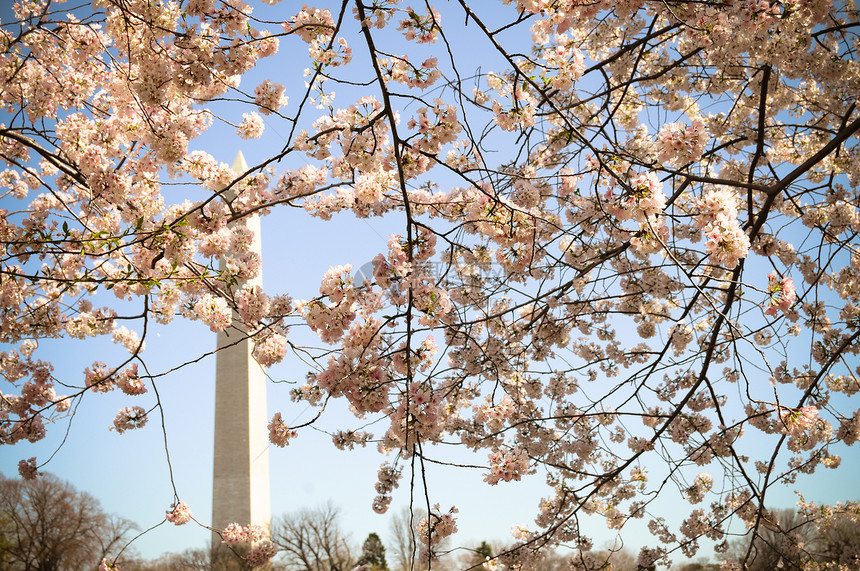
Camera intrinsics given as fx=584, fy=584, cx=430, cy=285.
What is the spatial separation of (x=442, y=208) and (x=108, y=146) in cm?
198

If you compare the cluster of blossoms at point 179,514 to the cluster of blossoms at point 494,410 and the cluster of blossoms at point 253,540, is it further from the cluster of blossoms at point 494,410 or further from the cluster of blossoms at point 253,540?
the cluster of blossoms at point 494,410

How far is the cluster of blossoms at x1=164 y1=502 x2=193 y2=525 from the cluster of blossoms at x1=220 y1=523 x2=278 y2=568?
397 millimetres

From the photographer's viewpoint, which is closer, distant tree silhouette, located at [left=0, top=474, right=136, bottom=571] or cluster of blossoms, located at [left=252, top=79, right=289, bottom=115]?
cluster of blossoms, located at [left=252, top=79, right=289, bottom=115]

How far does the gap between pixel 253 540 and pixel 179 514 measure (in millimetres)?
756

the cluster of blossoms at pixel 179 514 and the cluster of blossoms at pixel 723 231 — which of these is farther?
the cluster of blossoms at pixel 179 514

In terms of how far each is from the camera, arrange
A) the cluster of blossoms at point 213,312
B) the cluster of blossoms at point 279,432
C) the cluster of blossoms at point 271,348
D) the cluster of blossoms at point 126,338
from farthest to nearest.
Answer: the cluster of blossoms at point 126,338 → the cluster of blossoms at point 213,312 → the cluster of blossoms at point 279,432 → the cluster of blossoms at point 271,348

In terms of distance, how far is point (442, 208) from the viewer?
3094 millimetres

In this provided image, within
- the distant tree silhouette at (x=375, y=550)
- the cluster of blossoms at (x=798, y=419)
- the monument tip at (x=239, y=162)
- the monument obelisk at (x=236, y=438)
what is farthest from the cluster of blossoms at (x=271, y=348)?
the distant tree silhouette at (x=375, y=550)

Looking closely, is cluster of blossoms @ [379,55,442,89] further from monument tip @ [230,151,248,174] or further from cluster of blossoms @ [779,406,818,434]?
monument tip @ [230,151,248,174]

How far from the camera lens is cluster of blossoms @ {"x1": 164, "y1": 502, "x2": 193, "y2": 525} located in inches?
135

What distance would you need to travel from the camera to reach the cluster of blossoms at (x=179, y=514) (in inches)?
135

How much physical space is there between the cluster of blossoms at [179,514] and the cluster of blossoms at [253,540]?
1.30 feet

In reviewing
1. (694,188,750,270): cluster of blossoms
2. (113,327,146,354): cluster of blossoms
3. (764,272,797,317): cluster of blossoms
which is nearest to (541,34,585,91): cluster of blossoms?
(694,188,750,270): cluster of blossoms

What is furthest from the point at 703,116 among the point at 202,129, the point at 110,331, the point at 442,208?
the point at 110,331
